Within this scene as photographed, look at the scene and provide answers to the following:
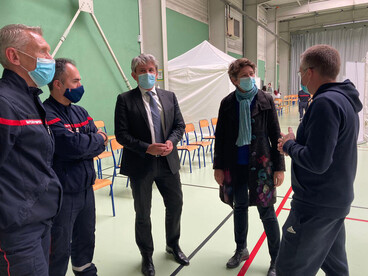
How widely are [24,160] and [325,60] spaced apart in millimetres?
1401

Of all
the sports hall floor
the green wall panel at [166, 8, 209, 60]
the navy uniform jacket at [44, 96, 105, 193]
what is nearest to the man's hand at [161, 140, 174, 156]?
the navy uniform jacket at [44, 96, 105, 193]

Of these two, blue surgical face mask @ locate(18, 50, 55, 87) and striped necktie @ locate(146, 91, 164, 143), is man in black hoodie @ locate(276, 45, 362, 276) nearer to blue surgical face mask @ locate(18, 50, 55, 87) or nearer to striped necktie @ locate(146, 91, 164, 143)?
striped necktie @ locate(146, 91, 164, 143)

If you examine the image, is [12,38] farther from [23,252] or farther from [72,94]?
[23,252]

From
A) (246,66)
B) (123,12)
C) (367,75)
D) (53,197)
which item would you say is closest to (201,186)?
(246,66)

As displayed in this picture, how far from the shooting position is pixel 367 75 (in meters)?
6.60

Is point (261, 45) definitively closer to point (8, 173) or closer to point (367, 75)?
point (367, 75)

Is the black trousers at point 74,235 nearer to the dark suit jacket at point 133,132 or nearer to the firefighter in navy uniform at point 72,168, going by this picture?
the firefighter in navy uniform at point 72,168

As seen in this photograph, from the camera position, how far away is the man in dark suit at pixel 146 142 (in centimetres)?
211

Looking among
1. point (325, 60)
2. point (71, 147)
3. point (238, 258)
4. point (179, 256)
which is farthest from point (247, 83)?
point (179, 256)

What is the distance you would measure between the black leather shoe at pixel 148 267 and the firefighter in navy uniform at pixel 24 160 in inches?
42.2

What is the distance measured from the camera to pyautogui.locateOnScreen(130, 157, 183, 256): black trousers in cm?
214

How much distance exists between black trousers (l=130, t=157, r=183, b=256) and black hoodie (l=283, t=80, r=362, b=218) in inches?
A: 42.1

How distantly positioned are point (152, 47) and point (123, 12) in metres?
0.98

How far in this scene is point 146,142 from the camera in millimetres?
2141
